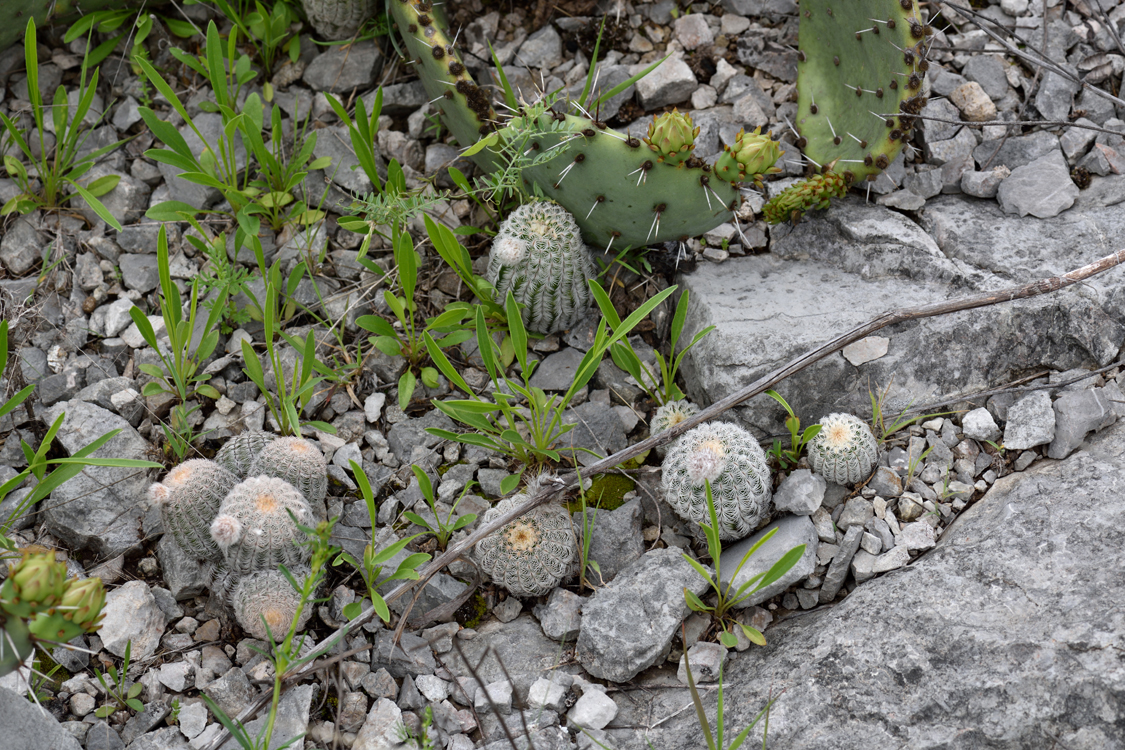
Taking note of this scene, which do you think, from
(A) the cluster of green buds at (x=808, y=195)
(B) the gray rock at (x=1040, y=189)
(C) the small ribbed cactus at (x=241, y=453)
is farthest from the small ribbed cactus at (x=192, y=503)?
(B) the gray rock at (x=1040, y=189)

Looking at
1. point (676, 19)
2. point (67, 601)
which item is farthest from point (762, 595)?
point (676, 19)

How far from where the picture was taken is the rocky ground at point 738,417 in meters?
2.13

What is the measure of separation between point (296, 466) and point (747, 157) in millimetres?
1620

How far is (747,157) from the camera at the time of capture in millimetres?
2621

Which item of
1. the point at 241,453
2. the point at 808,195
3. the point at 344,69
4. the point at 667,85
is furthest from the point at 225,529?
the point at 667,85

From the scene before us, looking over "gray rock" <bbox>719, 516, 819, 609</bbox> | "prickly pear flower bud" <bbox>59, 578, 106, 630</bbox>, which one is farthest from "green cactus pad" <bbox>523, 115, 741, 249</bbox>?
"prickly pear flower bud" <bbox>59, 578, 106, 630</bbox>

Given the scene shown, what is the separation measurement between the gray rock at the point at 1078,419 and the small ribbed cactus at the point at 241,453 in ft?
7.69

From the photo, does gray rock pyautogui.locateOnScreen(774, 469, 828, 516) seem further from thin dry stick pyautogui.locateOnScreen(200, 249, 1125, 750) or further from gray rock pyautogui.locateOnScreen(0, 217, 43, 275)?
gray rock pyautogui.locateOnScreen(0, 217, 43, 275)

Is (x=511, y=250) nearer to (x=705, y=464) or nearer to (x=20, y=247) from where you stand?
(x=705, y=464)

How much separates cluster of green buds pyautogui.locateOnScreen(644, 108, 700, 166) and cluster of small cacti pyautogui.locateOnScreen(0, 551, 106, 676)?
6.09 feet

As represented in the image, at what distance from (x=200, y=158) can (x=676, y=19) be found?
1.94m

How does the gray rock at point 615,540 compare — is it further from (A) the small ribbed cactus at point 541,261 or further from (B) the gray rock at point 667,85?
(B) the gray rock at point 667,85

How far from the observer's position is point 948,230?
2953 mm

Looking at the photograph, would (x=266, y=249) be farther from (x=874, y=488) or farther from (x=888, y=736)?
(x=888, y=736)
